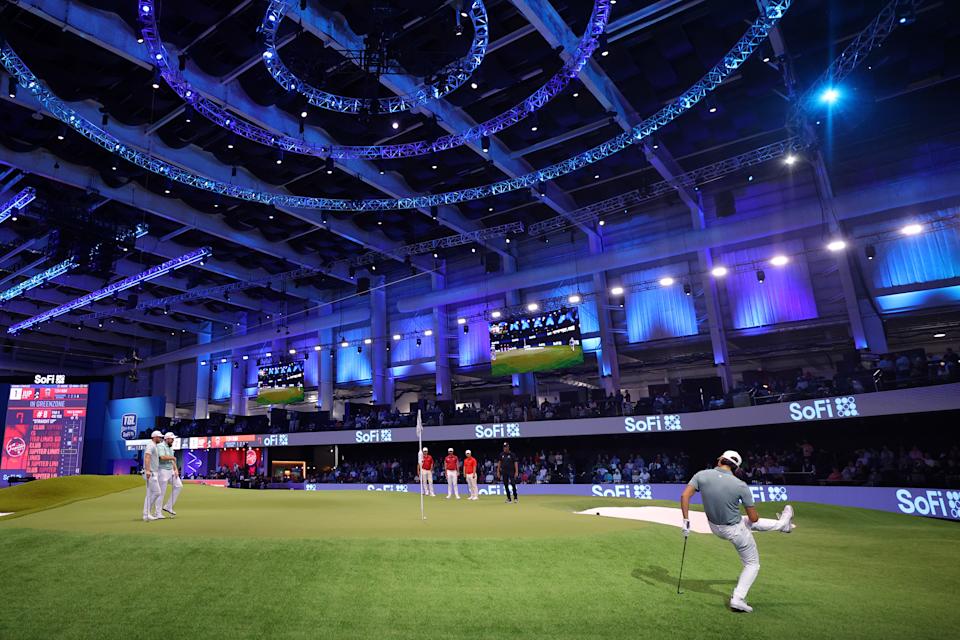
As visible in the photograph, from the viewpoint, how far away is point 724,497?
614 centimetres

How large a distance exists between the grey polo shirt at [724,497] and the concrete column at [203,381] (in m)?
43.7

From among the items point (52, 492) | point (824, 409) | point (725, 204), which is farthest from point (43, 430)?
point (824, 409)

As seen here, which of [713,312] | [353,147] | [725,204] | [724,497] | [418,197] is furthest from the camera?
[725,204]

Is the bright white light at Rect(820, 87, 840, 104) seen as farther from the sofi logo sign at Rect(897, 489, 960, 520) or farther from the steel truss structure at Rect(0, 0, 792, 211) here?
the sofi logo sign at Rect(897, 489, 960, 520)

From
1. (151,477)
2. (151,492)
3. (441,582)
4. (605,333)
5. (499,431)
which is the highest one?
(605,333)

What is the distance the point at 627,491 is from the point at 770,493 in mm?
5004

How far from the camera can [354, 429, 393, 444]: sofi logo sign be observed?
94.0 feet

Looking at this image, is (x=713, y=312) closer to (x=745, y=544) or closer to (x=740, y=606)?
(x=745, y=544)

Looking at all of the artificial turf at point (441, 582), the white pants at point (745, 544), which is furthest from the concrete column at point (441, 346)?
the white pants at point (745, 544)

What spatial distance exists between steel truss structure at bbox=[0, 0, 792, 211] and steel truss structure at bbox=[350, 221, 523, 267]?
167 inches

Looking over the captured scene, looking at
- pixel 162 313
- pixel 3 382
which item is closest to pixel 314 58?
pixel 162 313

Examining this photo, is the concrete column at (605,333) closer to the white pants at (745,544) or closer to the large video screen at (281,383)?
the large video screen at (281,383)

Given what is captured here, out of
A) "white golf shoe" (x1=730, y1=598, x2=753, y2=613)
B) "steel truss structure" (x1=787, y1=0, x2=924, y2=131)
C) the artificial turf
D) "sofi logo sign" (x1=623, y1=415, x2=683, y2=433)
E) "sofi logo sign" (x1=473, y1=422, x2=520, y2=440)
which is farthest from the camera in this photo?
"sofi logo sign" (x1=473, y1=422, x2=520, y2=440)

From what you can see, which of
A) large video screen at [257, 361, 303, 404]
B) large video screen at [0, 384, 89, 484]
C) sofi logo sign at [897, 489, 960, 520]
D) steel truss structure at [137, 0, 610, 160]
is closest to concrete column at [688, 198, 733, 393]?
sofi logo sign at [897, 489, 960, 520]
